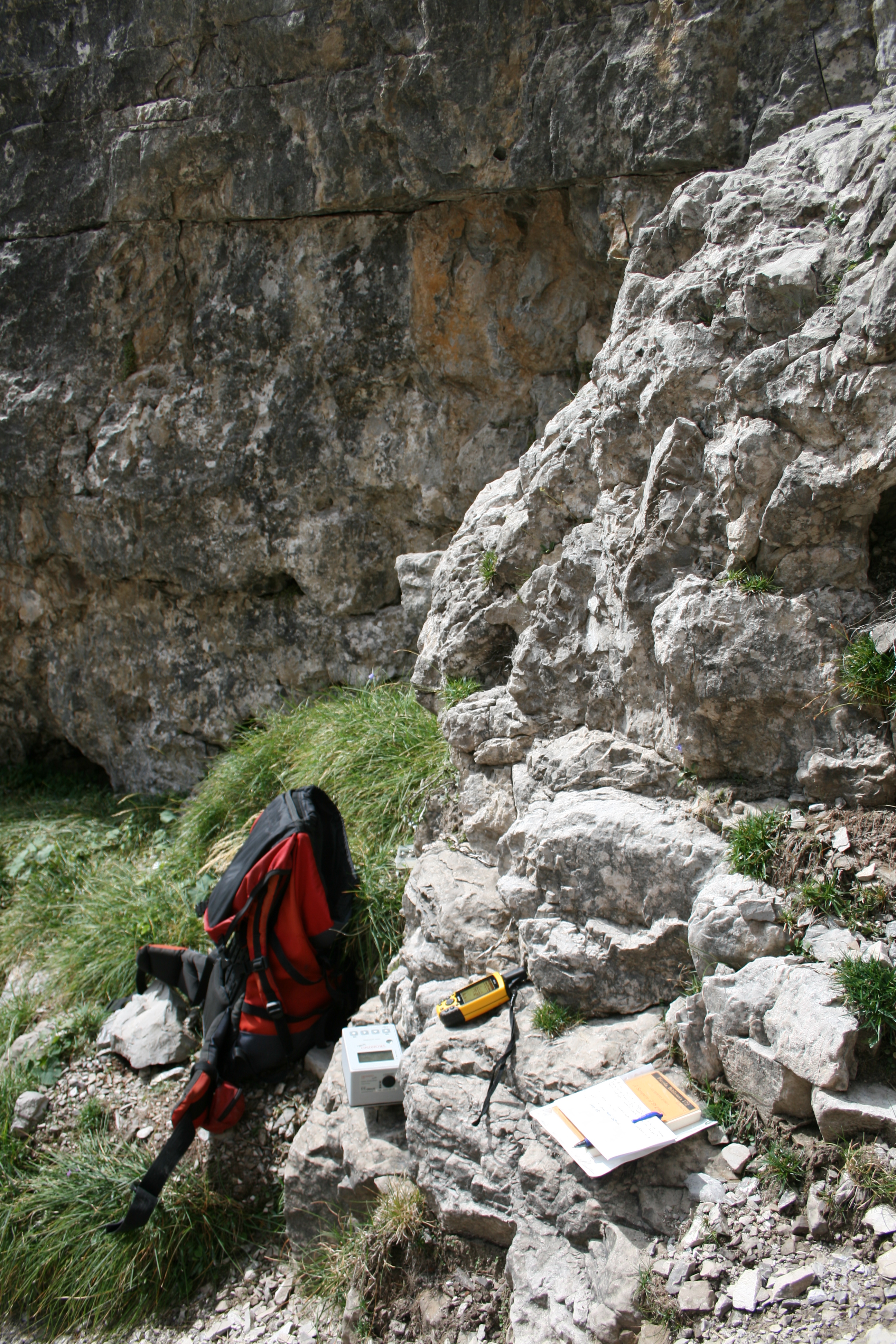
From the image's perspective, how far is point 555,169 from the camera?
417 centimetres

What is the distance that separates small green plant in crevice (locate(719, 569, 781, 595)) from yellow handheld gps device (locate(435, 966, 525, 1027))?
137 cm

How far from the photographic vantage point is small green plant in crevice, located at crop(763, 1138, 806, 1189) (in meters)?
1.84

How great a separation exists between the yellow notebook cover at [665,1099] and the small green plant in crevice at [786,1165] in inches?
7.1

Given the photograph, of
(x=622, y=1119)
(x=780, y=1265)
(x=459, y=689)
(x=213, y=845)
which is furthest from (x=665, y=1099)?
(x=213, y=845)

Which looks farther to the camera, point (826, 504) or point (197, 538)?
point (197, 538)

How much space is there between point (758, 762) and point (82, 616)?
5.35m

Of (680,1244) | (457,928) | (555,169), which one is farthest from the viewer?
(555,169)

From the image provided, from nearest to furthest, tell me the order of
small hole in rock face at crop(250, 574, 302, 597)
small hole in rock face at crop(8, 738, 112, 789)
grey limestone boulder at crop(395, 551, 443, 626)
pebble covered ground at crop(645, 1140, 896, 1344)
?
pebble covered ground at crop(645, 1140, 896, 1344)
grey limestone boulder at crop(395, 551, 443, 626)
small hole in rock face at crop(250, 574, 302, 597)
small hole in rock face at crop(8, 738, 112, 789)

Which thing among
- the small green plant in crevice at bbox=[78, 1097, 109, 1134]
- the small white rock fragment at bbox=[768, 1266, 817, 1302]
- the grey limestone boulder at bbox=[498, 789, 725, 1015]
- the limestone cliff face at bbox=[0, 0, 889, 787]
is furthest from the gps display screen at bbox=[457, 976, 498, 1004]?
the limestone cliff face at bbox=[0, 0, 889, 787]

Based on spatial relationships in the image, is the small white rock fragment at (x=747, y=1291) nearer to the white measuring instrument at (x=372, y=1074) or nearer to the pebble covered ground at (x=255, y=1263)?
the pebble covered ground at (x=255, y=1263)

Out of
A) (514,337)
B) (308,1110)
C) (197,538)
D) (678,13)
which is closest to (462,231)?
(514,337)

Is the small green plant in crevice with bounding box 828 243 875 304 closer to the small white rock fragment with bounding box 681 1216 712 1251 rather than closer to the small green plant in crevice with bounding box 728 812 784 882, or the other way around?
the small green plant in crevice with bounding box 728 812 784 882

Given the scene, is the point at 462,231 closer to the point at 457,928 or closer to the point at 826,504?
the point at 826,504

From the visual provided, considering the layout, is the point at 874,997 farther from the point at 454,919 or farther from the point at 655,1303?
the point at 454,919
